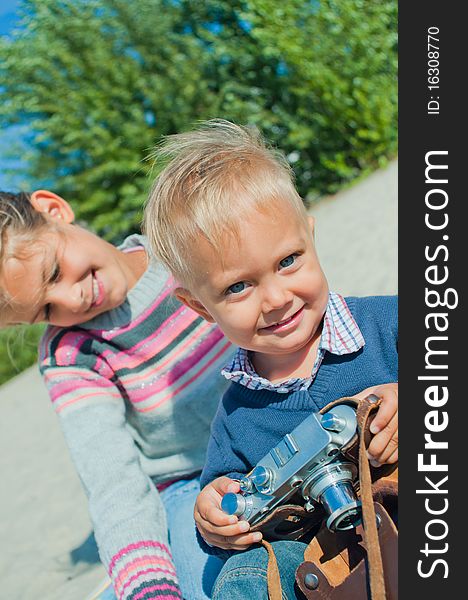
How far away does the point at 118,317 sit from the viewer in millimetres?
1983

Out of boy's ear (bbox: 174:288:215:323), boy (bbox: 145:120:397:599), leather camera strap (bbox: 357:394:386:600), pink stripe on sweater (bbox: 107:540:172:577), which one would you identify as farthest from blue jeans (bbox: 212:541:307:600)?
boy's ear (bbox: 174:288:215:323)

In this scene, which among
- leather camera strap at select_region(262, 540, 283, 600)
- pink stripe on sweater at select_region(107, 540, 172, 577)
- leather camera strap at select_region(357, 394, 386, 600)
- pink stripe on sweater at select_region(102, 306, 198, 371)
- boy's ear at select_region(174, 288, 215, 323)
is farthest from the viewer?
pink stripe on sweater at select_region(102, 306, 198, 371)

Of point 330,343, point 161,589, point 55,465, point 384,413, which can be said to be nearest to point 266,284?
point 330,343

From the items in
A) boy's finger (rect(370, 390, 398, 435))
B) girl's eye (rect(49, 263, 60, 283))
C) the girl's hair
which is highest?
boy's finger (rect(370, 390, 398, 435))

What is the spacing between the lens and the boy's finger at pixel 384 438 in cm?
115

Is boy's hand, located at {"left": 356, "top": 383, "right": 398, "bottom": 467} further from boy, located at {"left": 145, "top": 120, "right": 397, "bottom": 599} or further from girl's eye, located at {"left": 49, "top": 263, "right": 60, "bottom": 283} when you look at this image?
girl's eye, located at {"left": 49, "top": 263, "right": 60, "bottom": 283}

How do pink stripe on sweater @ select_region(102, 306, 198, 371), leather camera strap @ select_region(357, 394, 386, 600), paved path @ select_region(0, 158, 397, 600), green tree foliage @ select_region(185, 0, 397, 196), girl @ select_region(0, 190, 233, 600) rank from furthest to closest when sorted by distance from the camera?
green tree foliage @ select_region(185, 0, 397, 196), paved path @ select_region(0, 158, 397, 600), pink stripe on sweater @ select_region(102, 306, 198, 371), girl @ select_region(0, 190, 233, 600), leather camera strap @ select_region(357, 394, 386, 600)

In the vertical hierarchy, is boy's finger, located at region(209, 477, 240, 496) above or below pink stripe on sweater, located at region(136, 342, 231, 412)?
above

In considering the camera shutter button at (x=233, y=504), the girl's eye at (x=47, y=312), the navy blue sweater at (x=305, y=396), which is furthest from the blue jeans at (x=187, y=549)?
the girl's eye at (x=47, y=312)

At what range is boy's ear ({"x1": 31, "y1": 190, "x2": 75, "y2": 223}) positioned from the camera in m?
1.99

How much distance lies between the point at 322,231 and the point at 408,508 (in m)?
4.75

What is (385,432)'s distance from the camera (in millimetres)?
1148

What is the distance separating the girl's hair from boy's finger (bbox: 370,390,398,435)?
1019 millimetres

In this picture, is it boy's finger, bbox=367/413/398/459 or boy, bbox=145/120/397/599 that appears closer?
boy's finger, bbox=367/413/398/459
